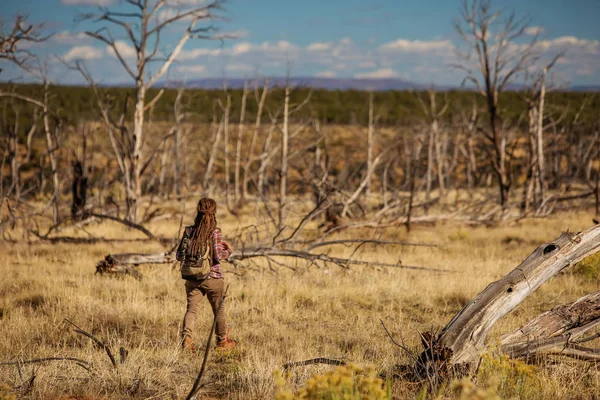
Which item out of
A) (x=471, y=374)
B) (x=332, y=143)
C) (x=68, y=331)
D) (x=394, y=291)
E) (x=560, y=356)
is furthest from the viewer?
(x=332, y=143)

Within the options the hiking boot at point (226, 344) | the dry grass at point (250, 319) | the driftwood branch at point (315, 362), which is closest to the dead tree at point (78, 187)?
the dry grass at point (250, 319)

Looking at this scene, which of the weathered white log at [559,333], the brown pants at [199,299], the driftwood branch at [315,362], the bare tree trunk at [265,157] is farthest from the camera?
the bare tree trunk at [265,157]

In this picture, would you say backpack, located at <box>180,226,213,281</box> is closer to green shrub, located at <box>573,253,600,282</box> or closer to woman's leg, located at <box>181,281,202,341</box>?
woman's leg, located at <box>181,281,202,341</box>

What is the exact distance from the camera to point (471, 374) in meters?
3.81

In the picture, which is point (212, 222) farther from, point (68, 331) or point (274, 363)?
point (68, 331)

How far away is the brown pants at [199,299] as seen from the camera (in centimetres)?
523

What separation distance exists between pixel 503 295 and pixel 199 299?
2842 millimetres

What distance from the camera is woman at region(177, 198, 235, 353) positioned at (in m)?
5.16

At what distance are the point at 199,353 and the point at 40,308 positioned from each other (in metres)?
2.68

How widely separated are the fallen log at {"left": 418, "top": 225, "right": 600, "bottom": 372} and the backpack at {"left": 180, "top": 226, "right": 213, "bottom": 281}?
2192 mm

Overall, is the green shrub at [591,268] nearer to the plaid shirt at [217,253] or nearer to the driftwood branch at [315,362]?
the driftwood branch at [315,362]

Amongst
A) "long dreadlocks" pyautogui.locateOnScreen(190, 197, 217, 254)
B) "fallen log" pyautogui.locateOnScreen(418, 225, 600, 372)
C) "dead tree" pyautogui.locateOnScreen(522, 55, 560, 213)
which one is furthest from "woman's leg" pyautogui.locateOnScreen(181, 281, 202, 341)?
"dead tree" pyautogui.locateOnScreen(522, 55, 560, 213)

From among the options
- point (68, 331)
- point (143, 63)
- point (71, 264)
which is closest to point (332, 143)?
point (143, 63)

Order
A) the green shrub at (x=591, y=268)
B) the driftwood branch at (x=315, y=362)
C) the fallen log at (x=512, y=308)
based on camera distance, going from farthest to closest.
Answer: the green shrub at (x=591, y=268)
the driftwood branch at (x=315, y=362)
the fallen log at (x=512, y=308)
